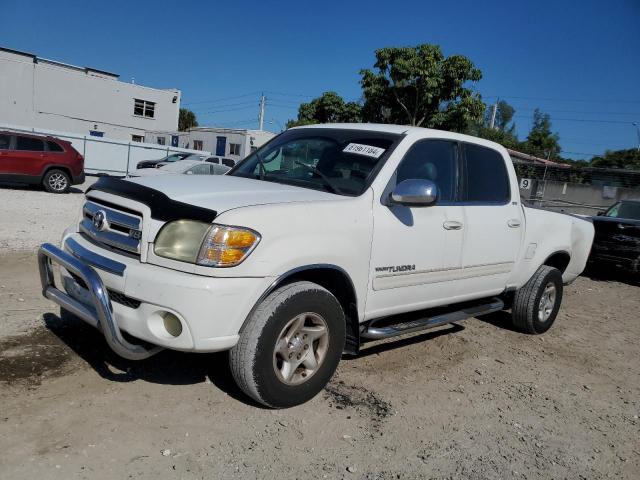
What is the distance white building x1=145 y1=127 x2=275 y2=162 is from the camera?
3931cm

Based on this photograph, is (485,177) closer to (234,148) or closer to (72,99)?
(234,148)

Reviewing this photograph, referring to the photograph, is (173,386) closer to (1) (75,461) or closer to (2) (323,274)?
(1) (75,461)

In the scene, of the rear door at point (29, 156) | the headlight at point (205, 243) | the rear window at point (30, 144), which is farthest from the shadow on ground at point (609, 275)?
the rear window at point (30, 144)

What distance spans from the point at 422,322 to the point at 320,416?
1183 mm

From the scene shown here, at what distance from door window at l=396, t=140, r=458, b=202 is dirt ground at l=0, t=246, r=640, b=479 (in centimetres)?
148

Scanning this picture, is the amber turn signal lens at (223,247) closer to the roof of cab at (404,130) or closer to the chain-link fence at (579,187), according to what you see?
the roof of cab at (404,130)

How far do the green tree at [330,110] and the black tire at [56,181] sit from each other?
16.4 meters

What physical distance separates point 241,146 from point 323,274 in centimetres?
3705

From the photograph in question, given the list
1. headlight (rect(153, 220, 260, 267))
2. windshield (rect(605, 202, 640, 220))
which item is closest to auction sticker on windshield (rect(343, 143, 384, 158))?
headlight (rect(153, 220, 260, 267))

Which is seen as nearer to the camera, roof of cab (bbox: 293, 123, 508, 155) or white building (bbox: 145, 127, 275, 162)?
roof of cab (bbox: 293, 123, 508, 155)

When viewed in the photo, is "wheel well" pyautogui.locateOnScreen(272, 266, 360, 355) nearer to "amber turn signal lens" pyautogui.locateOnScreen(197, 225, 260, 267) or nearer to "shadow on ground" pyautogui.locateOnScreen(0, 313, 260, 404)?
"amber turn signal lens" pyautogui.locateOnScreen(197, 225, 260, 267)

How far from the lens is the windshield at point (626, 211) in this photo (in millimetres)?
10650

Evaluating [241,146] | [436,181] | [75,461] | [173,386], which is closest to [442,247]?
[436,181]

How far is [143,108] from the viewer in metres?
43.8
